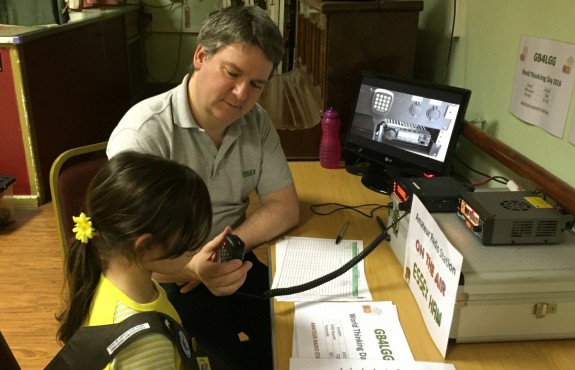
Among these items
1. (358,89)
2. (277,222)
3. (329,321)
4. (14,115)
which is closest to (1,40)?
(14,115)

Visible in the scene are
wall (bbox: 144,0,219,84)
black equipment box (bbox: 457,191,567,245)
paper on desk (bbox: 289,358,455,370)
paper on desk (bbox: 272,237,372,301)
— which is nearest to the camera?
paper on desk (bbox: 289,358,455,370)

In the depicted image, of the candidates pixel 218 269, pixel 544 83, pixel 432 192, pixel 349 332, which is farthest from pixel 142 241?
pixel 544 83

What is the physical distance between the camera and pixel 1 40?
2.72 meters

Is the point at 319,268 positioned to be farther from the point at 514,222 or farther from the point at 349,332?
the point at 514,222

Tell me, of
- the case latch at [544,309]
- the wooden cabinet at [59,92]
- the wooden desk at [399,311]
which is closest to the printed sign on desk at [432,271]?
the wooden desk at [399,311]

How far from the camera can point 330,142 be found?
1.88 metres

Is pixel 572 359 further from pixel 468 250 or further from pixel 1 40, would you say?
pixel 1 40

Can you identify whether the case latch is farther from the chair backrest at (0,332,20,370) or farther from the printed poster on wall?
the chair backrest at (0,332,20,370)

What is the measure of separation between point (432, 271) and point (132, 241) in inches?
21.7

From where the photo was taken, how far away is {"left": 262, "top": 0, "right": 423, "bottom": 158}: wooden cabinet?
188 centimetres

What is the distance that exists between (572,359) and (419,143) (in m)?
0.90

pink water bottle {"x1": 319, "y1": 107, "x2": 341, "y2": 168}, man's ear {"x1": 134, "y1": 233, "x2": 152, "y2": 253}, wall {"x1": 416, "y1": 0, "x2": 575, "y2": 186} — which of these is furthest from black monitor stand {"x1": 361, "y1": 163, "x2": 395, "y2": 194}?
man's ear {"x1": 134, "y1": 233, "x2": 152, "y2": 253}

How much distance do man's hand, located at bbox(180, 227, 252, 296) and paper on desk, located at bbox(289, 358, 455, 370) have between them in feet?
0.87

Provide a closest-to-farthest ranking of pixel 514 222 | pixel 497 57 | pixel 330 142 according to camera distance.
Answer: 1. pixel 514 222
2. pixel 497 57
3. pixel 330 142
